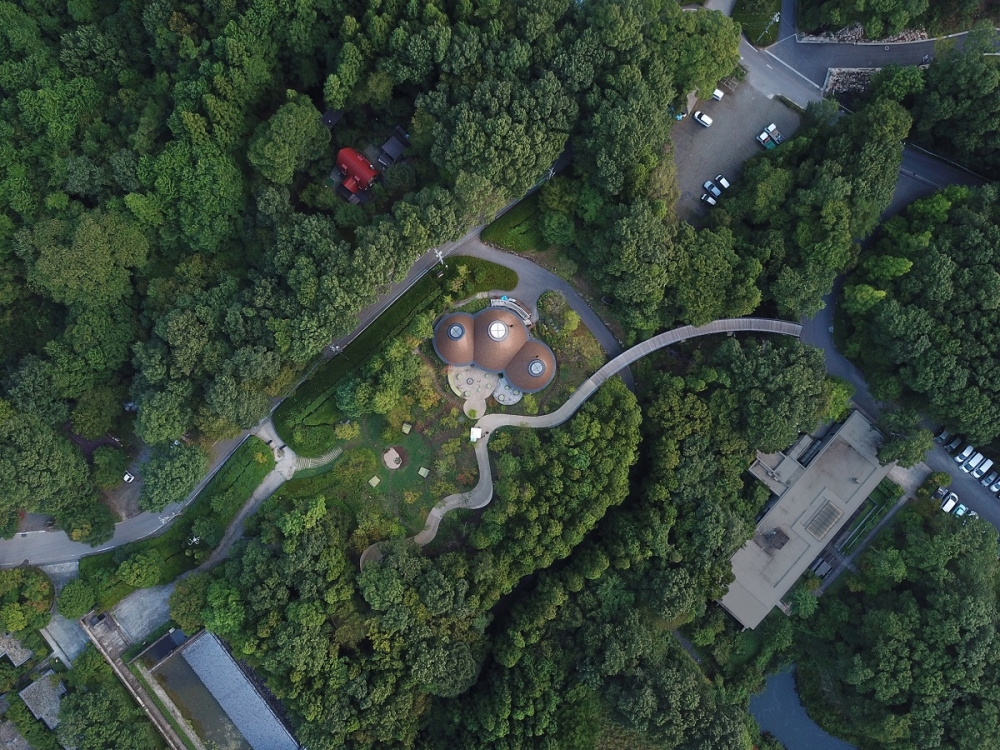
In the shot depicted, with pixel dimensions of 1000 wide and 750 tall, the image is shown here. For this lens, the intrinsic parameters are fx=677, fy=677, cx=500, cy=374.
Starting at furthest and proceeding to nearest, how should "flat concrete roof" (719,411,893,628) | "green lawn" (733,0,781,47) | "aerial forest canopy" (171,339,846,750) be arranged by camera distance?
1. "flat concrete roof" (719,411,893,628)
2. "green lawn" (733,0,781,47)
3. "aerial forest canopy" (171,339,846,750)

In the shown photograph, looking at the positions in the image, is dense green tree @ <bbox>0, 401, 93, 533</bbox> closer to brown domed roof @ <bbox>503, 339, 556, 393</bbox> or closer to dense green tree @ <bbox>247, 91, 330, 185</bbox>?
dense green tree @ <bbox>247, 91, 330, 185</bbox>

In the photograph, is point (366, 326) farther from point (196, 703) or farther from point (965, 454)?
point (965, 454)

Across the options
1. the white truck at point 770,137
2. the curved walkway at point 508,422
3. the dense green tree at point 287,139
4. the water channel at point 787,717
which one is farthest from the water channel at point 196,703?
the white truck at point 770,137

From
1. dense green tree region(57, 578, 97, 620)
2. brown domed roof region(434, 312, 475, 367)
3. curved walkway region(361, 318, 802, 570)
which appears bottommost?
curved walkway region(361, 318, 802, 570)

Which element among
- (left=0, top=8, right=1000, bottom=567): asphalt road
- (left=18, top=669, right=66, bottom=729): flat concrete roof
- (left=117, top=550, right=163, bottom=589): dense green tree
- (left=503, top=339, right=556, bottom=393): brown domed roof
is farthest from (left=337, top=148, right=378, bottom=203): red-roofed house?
(left=18, top=669, right=66, bottom=729): flat concrete roof

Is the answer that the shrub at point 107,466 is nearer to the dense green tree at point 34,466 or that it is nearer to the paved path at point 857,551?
the dense green tree at point 34,466

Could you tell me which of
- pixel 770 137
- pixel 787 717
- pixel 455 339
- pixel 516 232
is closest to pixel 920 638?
pixel 787 717
